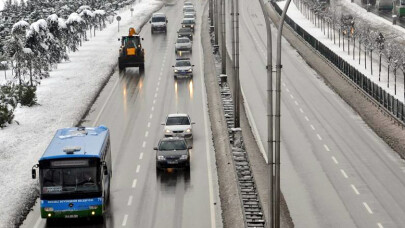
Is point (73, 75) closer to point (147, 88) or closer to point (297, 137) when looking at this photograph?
point (147, 88)

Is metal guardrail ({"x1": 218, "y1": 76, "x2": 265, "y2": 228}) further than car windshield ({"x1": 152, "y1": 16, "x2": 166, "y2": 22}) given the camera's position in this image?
No

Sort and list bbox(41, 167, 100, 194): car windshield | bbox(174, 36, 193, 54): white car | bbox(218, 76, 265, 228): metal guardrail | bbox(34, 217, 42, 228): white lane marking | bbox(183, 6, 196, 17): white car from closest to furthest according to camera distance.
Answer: bbox(218, 76, 265, 228): metal guardrail → bbox(41, 167, 100, 194): car windshield → bbox(34, 217, 42, 228): white lane marking → bbox(174, 36, 193, 54): white car → bbox(183, 6, 196, 17): white car

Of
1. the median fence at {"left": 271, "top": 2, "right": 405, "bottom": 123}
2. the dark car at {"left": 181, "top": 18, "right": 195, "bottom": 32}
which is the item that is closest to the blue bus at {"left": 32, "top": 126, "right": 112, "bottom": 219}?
the median fence at {"left": 271, "top": 2, "right": 405, "bottom": 123}

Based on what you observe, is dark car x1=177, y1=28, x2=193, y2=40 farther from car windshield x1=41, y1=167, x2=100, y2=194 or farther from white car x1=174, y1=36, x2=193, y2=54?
car windshield x1=41, y1=167, x2=100, y2=194

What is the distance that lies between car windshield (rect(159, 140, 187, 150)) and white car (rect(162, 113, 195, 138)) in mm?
6449

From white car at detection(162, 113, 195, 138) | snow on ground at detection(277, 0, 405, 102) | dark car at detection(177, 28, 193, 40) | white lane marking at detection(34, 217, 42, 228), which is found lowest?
snow on ground at detection(277, 0, 405, 102)

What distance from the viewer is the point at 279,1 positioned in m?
151

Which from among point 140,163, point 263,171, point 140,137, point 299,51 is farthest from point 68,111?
point 299,51

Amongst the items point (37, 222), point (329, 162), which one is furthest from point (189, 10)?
point (37, 222)

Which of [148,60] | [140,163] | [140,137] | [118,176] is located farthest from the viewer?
[148,60]

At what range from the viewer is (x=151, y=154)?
46094 millimetres

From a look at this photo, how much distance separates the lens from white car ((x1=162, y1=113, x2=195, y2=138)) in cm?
4941

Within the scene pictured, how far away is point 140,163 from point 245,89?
2654 centimetres

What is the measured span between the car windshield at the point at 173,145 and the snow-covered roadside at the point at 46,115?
22.1ft
